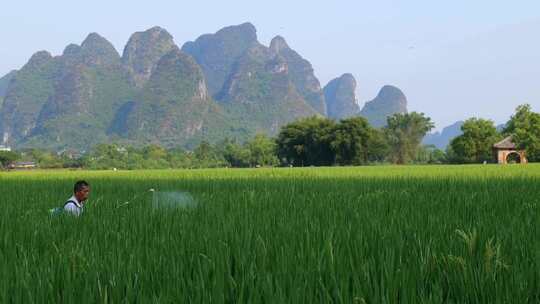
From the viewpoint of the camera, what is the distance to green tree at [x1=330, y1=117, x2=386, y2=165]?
59.8 m

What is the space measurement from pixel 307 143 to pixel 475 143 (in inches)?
815

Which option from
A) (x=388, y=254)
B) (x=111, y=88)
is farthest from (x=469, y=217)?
(x=111, y=88)

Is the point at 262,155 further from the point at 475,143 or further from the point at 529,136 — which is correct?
the point at 529,136

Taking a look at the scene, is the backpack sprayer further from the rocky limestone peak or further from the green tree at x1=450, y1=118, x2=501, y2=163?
the rocky limestone peak

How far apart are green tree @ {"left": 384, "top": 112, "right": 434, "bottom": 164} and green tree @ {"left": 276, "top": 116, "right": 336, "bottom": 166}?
23.4 metres

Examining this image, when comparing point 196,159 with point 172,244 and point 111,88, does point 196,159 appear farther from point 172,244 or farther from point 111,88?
point 111,88

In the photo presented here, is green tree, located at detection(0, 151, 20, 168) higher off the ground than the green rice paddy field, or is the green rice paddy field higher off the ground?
green tree, located at detection(0, 151, 20, 168)

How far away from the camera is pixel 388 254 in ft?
6.88

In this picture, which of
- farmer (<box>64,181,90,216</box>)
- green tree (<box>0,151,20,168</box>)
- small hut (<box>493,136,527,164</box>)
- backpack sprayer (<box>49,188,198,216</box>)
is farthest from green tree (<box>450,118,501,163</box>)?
farmer (<box>64,181,90,216</box>)

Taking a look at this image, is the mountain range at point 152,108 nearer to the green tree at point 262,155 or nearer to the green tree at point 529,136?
the green tree at point 262,155

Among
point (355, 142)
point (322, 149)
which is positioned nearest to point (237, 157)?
point (322, 149)

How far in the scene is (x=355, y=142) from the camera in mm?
60000

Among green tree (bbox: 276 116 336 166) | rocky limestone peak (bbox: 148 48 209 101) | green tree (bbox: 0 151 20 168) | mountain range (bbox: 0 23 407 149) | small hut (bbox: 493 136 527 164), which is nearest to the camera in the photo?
small hut (bbox: 493 136 527 164)

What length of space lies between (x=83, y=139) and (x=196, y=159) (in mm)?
96610
